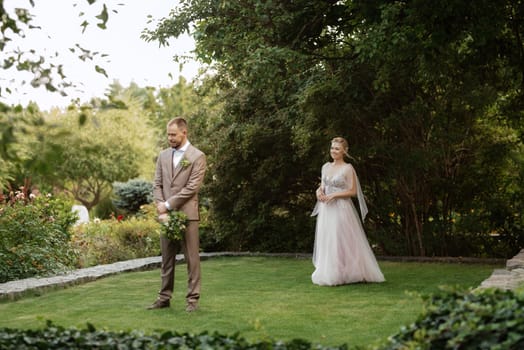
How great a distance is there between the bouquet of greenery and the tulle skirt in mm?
3150

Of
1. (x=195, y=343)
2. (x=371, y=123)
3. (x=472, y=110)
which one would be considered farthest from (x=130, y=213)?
(x=195, y=343)

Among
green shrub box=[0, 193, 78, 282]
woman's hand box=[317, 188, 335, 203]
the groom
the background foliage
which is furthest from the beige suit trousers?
green shrub box=[0, 193, 78, 282]

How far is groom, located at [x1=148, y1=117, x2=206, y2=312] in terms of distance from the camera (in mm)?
7844

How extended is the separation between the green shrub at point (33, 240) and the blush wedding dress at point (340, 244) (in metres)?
4.35

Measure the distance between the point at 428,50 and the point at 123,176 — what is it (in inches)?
1250

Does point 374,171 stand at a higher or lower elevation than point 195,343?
higher

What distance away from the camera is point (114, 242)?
587 inches

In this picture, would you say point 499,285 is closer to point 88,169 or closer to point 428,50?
point 428,50

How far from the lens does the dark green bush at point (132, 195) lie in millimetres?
24438

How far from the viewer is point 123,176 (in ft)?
129

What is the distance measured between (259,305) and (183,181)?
1.81 metres

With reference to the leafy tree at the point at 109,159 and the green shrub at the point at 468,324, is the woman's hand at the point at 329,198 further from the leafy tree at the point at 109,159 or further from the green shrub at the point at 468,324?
the leafy tree at the point at 109,159

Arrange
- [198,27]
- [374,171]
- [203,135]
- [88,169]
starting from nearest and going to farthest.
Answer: [198,27]
[374,171]
[203,135]
[88,169]

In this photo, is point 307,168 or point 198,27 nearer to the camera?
point 198,27
